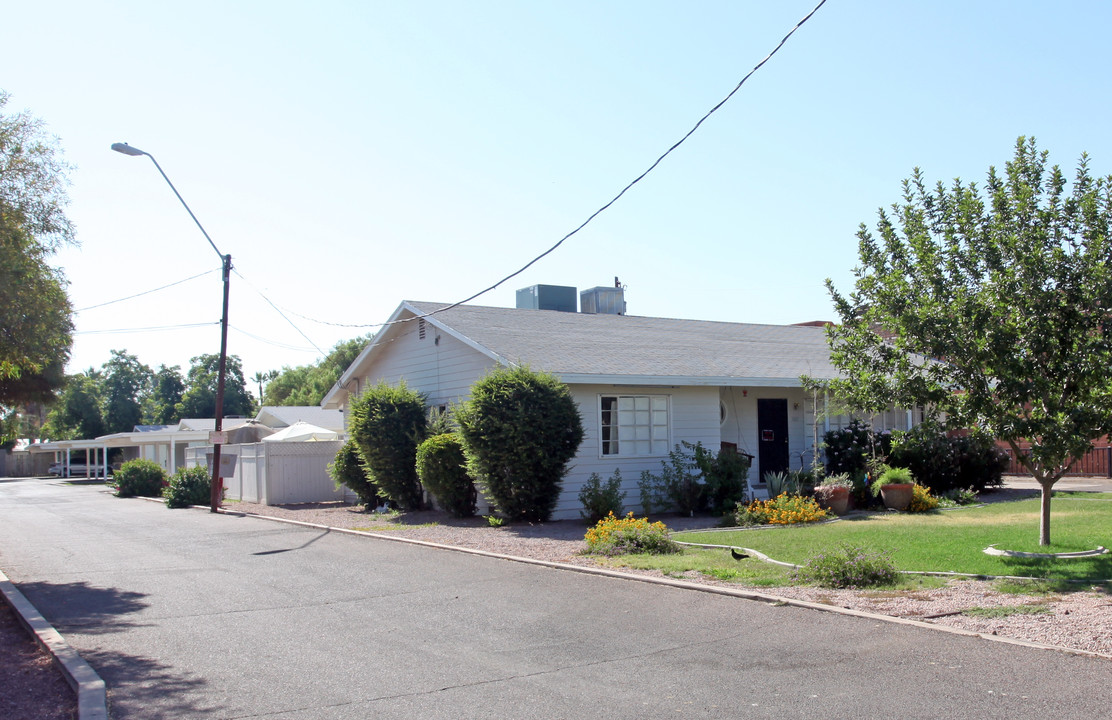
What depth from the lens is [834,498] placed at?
16688 mm

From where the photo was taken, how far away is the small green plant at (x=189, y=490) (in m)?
26.2

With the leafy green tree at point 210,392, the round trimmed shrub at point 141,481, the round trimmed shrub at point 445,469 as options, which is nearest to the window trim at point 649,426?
the round trimmed shrub at point 445,469

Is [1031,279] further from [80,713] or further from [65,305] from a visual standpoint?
[65,305]

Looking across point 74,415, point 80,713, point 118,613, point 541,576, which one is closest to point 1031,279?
point 541,576

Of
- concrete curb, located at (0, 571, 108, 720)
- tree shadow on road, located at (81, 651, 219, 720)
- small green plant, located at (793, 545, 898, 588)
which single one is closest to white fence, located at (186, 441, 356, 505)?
concrete curb, located at (0, 571, 108, 720)

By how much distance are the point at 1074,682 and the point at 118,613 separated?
26.9 ft

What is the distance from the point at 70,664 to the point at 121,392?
83.3 meters

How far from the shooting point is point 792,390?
20.6 m

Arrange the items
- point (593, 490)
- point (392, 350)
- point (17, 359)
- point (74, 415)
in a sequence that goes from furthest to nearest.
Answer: point (74, 415) < point (392, 350) < point (593, 490) < point (17, 359)

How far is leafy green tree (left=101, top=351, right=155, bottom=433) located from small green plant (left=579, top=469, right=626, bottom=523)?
2802 inches

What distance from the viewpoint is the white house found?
17.9 metres

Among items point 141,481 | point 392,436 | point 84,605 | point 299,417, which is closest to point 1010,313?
point 84,605

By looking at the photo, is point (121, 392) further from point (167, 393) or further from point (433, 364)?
point (433, 364)

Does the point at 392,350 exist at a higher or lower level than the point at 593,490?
higher
